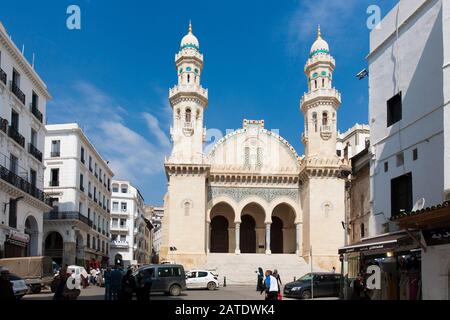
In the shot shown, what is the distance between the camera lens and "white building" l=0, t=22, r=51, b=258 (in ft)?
90.2

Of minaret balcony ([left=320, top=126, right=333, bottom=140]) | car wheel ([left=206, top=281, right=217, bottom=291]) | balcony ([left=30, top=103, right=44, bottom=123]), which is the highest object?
minaret balcony ([left=320, top=126, right=333, bottom=140])

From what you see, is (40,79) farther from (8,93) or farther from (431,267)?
(431,267)

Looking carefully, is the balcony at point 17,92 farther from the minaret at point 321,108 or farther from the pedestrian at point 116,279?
the minaret at point 321,108

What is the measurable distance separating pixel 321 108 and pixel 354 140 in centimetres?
1646

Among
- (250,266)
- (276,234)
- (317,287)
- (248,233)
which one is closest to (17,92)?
(317,287)

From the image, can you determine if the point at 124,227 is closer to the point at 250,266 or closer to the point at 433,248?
the point at 250,266

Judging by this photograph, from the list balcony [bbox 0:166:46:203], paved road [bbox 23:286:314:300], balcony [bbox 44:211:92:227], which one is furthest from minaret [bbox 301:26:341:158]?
balcony [bbox 0:166:46:203]

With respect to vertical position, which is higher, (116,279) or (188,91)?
(188,91)

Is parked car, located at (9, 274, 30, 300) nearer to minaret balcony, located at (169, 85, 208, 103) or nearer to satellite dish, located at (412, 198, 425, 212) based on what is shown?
satellite dish, located at (412, 198, 425, 212)

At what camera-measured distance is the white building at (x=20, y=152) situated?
2750cm

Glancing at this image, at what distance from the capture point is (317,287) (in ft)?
81.0

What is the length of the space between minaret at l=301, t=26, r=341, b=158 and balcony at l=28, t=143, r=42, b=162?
20482mm
